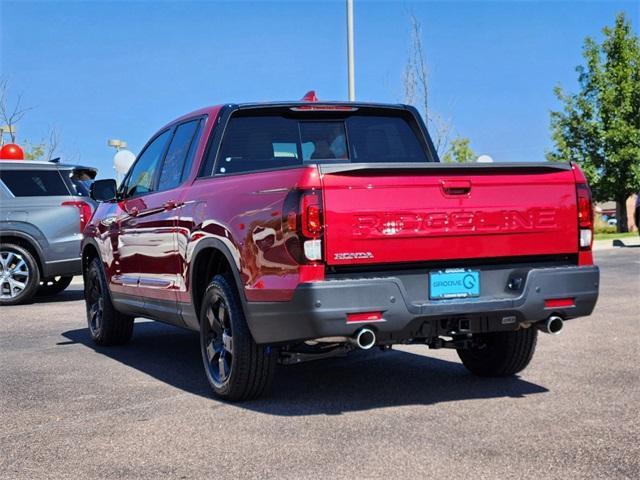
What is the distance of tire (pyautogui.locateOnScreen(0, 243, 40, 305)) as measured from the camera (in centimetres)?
1265

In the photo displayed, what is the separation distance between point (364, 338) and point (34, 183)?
29.9 feet

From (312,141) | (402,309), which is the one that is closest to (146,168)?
(312,141)

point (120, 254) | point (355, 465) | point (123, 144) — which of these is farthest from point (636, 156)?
point (355, 465)

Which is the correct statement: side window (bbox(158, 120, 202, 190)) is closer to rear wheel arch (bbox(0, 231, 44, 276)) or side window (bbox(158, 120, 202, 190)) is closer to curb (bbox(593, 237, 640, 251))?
rear wheel arch (bbox(0, 231, 44, 276))

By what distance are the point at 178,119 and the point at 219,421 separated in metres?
2.83

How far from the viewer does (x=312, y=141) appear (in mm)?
6492

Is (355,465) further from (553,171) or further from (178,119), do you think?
(178,119)

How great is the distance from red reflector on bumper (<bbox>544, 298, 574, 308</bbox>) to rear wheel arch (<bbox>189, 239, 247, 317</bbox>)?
1.86 metres

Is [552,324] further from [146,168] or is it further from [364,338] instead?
[146,168]

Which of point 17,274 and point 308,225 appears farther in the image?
point 17,274

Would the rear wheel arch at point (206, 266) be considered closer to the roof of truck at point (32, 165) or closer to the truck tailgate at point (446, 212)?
the truck tailgate at point (446, 212)

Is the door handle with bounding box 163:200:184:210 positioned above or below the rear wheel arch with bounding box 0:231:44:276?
above

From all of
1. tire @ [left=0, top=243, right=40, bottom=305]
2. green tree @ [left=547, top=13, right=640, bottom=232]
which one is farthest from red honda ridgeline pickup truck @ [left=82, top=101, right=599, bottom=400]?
green tree @ [left=547, top=13, right=640, bottom=232]

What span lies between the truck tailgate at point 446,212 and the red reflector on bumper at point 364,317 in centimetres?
28
